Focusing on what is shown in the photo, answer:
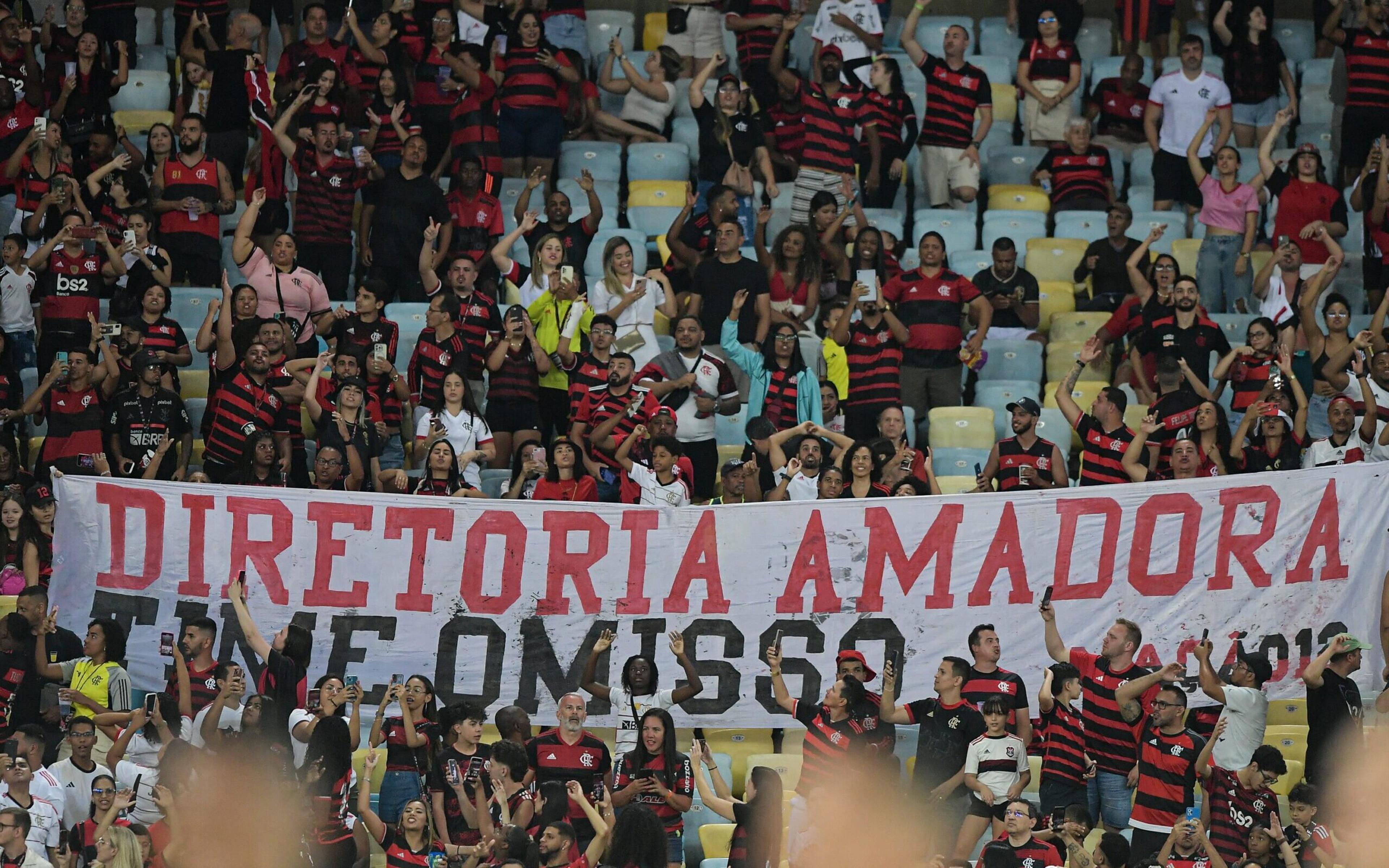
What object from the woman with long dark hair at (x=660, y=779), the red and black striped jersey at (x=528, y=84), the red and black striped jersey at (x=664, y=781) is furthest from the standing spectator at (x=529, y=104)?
the red and black striped jersey at (x=664, y=781)

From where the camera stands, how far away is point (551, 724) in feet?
42.4

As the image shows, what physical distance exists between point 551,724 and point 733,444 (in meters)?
2.82

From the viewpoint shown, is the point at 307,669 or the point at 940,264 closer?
the point at 307,669

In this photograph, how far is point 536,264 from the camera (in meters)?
15.2

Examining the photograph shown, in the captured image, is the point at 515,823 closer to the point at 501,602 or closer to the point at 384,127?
the point at 501,602

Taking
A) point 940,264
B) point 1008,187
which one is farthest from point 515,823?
point 1008,187

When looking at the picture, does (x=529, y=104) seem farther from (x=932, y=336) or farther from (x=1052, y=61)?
(x=1052, y=61)

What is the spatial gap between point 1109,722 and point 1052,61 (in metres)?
7.17

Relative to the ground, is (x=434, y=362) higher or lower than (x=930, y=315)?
lower

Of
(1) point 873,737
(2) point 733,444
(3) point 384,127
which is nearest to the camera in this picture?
(1) point 873,737

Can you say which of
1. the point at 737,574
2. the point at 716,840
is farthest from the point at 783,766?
the point at 737,574

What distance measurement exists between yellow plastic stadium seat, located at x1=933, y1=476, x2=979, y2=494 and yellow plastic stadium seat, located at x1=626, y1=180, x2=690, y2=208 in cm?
361

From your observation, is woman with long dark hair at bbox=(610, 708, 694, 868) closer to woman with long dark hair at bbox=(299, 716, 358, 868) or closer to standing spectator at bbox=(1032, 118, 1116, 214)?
woman with long dark hair at bbox=(299, 716, 358, 868)

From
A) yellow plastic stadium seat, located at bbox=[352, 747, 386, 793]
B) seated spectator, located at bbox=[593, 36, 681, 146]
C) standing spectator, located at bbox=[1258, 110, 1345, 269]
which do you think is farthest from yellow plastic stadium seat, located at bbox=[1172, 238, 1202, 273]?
yellow plastic stadium seat, located at bbox=[352, 747, 386, 793]
